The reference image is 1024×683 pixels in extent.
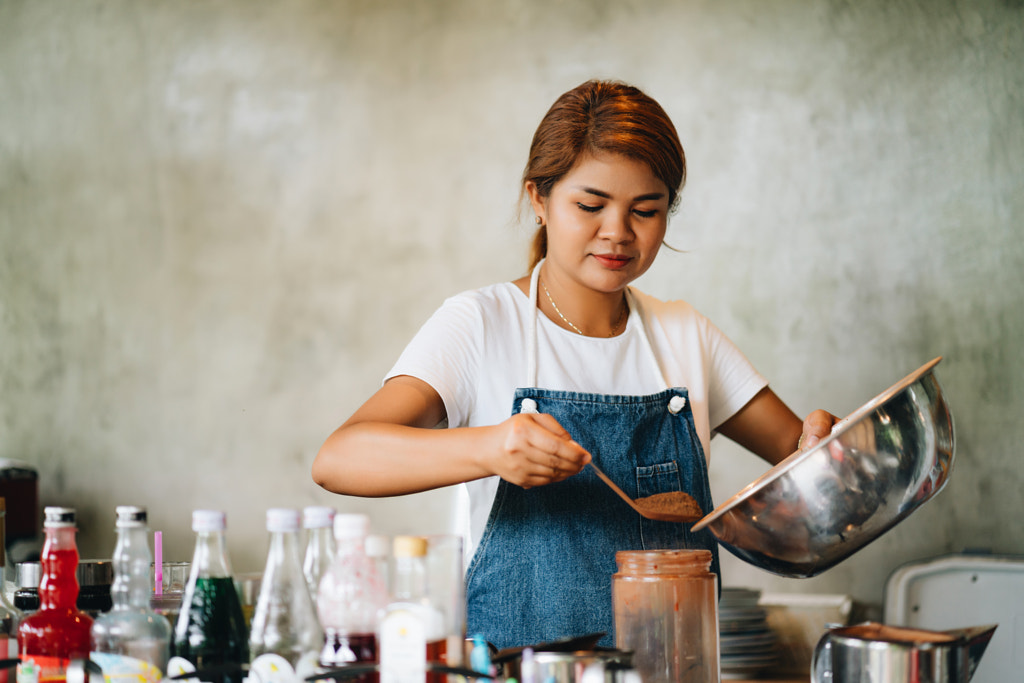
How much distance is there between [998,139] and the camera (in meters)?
2.74

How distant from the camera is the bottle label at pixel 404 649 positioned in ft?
2.63

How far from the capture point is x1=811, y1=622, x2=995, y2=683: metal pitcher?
85cm

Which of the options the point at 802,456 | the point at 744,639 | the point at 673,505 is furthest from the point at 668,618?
the point at 744,639

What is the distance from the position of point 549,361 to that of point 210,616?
87cm

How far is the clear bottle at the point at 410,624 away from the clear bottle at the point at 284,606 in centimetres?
11

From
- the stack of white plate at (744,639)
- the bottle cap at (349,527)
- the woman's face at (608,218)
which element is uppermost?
the woman's face at (608,218)

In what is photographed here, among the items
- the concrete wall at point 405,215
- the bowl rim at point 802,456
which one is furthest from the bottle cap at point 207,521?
the concrete wall at point 405,215

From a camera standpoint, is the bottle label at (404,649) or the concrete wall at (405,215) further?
the concrete wall at (405,215)

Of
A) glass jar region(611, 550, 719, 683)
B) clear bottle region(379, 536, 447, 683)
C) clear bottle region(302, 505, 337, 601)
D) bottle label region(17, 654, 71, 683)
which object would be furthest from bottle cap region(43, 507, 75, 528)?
glass jar region(611, 550, 719, 683)

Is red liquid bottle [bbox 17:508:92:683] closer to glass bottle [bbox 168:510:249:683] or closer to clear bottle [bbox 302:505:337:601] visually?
glass bottle [bbox 168:510:249:683]

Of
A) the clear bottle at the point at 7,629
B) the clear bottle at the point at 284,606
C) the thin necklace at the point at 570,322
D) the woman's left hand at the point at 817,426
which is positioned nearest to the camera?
the clear bottle at the point at 284,606

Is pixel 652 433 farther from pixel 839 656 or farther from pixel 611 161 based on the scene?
pixel 839 656

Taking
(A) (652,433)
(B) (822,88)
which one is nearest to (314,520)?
(A) (652,433)

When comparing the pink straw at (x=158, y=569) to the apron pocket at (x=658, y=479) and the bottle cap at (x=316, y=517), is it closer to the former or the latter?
the bottle cap at (x=316, y=517)
